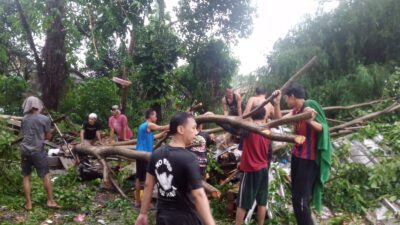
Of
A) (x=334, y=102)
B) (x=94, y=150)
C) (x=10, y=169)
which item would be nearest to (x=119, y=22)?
(x=94, y=150)

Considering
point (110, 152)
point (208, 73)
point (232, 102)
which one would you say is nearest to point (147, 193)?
point (110, 152)

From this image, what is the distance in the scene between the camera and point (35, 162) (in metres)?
5.28

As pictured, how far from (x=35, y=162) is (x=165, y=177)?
10.7 ft

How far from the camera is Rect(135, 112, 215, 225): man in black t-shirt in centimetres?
258

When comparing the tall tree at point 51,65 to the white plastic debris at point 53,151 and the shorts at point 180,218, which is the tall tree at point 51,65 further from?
the shorts at point 180,218

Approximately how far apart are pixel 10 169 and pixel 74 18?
4138mm

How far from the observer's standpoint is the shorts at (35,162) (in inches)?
206

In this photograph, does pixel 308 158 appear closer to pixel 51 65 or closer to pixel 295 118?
pixel 295 118

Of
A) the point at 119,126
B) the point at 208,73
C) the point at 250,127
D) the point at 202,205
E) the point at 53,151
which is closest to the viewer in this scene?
the point at 202,205

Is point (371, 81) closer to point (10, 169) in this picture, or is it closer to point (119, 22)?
point (119, 22)

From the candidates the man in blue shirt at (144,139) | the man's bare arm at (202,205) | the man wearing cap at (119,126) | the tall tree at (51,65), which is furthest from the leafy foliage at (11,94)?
the man's bare arm at (202,205)

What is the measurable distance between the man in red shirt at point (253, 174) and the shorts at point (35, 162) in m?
2.64

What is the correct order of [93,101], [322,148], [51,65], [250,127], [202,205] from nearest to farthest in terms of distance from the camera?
[202,205], [322,148], [250,127], [51,65], [93,101]

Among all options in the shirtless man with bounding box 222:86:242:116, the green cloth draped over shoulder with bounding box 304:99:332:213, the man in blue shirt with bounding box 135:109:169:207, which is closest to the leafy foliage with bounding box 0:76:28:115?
the shirtless man with bounding box 222:86:242:116
